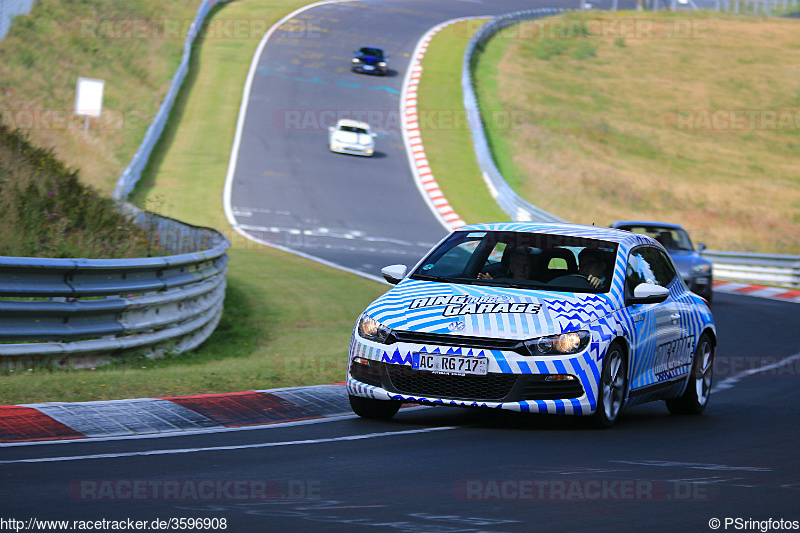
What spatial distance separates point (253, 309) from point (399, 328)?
9.13 metres

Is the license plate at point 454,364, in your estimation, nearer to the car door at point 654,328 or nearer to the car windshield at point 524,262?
the car windshield at point 524,262

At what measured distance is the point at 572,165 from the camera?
4488 centimetres

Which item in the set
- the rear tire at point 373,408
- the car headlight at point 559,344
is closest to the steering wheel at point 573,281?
the car headlight at point 559,344

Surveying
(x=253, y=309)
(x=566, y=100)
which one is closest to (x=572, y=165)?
(x=566, y=100)

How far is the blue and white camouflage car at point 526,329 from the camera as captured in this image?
8.40m

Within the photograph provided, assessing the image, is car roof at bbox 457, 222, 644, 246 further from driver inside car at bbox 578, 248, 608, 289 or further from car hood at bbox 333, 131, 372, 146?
car hood at bbox 333, 131, 372, 146

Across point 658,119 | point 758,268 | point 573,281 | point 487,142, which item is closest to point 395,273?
point 573,281

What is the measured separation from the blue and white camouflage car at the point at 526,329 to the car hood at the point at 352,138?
31.7 meters

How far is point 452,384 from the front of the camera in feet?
27.7

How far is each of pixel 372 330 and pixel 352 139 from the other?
33.2 metres

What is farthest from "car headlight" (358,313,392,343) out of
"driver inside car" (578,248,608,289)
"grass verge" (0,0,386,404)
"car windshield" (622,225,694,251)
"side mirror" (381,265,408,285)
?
"car windshield" (622,225,694,251)

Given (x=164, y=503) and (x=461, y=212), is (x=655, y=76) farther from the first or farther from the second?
(x=164, y=503)

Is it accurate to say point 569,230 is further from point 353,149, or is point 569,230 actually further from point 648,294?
point 353,149

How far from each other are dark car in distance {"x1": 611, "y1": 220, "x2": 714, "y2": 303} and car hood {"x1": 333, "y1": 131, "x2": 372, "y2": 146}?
20.9 meters
